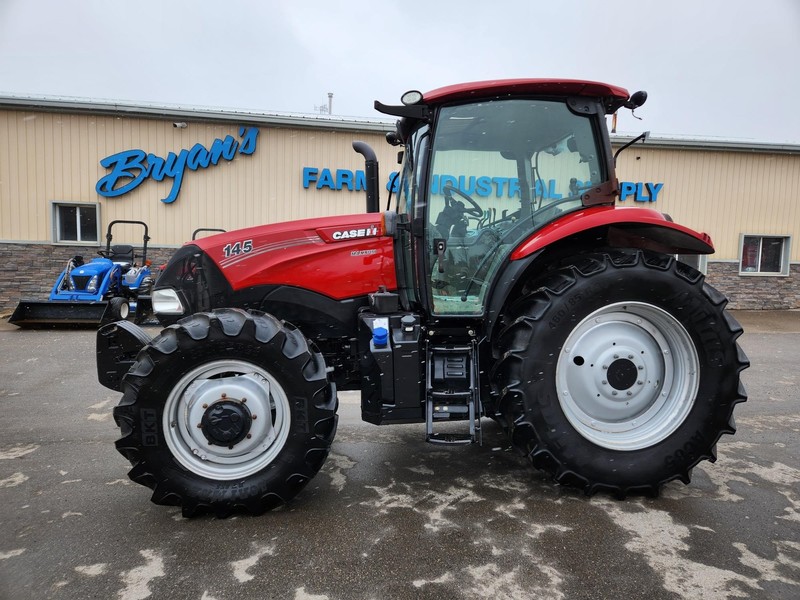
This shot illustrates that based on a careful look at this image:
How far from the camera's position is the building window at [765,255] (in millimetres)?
12773

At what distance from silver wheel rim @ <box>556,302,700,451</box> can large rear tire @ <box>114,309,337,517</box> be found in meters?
1.41

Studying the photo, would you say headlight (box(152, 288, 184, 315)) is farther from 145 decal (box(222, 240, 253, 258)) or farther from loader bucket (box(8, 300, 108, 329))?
loader bucket (box(8, 300, 108, 329))

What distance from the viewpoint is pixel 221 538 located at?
2.36 meters

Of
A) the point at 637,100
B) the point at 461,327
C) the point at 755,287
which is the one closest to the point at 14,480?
the point at 461,327

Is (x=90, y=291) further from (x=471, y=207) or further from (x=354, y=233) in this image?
(x=471, y=207)

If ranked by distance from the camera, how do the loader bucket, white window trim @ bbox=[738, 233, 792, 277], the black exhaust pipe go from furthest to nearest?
white window trim @ bbox=[738, 233, 792, 277], the loader bucket, the black exhaust pipe

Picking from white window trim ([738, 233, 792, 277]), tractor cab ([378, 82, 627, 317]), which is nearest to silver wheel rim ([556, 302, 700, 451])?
tractor cab ([378, 82, 627, 317])

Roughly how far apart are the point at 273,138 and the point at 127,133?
3.14 metres

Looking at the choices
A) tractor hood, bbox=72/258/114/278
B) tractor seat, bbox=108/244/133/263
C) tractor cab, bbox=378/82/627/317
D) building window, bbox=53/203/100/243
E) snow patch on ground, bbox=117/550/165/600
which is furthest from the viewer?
building window, bbox=53/203/100/243

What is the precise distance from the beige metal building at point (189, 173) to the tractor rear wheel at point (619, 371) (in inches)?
374

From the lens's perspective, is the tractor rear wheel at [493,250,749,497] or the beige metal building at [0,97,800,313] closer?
the tractor rear wheel at [493,250,749,497]

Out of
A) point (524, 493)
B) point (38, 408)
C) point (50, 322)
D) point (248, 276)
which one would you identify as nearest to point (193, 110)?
point (50, 322)

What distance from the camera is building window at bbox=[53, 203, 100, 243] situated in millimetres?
11148

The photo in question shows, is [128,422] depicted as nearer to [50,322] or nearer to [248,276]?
[248,276]
